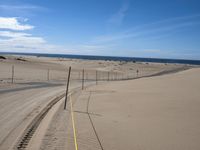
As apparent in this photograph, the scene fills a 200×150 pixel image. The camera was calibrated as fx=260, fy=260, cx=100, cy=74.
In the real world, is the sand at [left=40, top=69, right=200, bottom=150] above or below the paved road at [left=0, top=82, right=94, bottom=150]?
above

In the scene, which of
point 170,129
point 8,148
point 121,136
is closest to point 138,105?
point 170,129

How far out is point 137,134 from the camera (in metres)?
11.3

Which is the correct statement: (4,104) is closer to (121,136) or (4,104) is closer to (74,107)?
(74,107)

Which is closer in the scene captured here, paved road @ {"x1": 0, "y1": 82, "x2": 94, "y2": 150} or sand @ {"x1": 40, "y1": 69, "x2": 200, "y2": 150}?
sand @ {"x1": 40, "y1": 69, "x2": 200, "y2": 150}

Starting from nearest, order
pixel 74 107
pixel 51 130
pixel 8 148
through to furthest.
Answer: pixel 8 148
pixel 51 130
pixel 74 107

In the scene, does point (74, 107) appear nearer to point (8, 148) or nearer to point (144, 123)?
point (144, 123)

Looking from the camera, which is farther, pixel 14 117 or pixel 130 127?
pixel 14 117

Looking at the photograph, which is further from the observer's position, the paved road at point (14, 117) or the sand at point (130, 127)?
the paved road at point (14, 117)

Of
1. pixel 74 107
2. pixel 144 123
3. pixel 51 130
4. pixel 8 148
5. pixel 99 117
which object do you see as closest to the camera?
pixel 8 148

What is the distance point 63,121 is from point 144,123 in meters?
4.15

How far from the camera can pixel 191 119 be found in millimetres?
13992

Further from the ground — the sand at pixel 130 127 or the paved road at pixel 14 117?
the sand at pixel 130 127

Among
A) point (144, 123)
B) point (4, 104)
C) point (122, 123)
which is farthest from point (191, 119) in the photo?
point (4, 104)

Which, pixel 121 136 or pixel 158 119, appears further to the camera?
pixel 158 119
